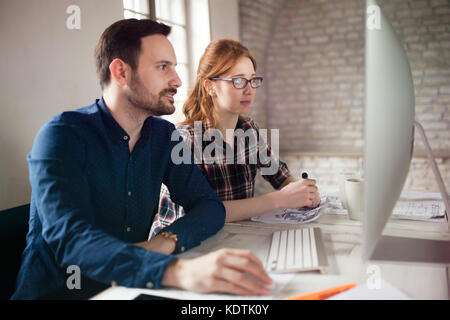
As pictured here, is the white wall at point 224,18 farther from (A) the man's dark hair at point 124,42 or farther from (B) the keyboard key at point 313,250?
(B) the keyboard key at point 313,250

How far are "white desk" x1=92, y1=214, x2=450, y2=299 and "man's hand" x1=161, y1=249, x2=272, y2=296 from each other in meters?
0.05

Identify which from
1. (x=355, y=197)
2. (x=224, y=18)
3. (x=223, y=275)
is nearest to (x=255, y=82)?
(x=355, y=197)

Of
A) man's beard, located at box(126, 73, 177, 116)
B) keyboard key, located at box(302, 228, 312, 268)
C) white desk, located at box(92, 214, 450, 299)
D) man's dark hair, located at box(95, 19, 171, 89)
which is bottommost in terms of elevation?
white desk, located at box(92, 214, 450, 299)

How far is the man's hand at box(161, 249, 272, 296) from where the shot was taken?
27.2 inches

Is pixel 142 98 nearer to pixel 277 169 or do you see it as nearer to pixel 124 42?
pixel 124 42

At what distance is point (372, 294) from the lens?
669 mm

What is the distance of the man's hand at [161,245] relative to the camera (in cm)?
94

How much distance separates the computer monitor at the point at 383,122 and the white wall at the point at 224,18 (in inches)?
Answer: 102

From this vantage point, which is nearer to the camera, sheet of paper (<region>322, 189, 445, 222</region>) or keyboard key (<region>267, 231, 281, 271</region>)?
keyboard key (<region>267, 231, 281, 271</region>)

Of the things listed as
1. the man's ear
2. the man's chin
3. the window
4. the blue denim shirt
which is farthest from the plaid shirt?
the window

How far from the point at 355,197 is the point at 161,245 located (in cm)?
62

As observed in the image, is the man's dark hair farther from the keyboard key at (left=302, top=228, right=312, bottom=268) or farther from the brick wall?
the brick wall

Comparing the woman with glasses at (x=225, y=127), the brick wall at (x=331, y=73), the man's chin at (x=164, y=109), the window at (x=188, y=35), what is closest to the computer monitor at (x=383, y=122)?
the man's chin at (x=164, y=109)

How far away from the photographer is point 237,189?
5.45ft
